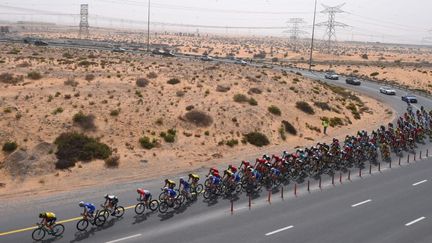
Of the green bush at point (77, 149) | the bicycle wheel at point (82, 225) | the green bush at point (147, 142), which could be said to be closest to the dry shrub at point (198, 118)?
the green bush at point (147, 142)

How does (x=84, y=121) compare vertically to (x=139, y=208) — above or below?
above

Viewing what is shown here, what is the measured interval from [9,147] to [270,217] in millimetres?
18300

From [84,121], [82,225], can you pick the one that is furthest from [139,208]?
[84,121]

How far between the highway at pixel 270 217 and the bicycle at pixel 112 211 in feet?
0.91

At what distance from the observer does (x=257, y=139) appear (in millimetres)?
37000

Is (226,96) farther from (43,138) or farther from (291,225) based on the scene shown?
(291,225)

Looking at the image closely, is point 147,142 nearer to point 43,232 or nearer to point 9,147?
point 9,147

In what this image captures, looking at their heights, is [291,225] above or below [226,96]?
below

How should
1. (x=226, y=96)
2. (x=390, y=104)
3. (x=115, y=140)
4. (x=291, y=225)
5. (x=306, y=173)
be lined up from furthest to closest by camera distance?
(x=390, y=104) < (x=226, y=96) < (x=115, y=140) < (x=306, y=173) < (x=291, y=225)

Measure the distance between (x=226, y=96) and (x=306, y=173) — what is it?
19.5 m

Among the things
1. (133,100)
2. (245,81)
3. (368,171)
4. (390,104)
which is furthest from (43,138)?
A: (390,104)

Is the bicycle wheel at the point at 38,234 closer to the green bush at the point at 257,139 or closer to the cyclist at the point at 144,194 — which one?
the cyclist at the point at 144,194

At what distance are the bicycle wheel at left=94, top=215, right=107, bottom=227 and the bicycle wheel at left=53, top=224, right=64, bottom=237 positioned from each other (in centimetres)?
131

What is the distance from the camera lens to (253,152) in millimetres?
34625
